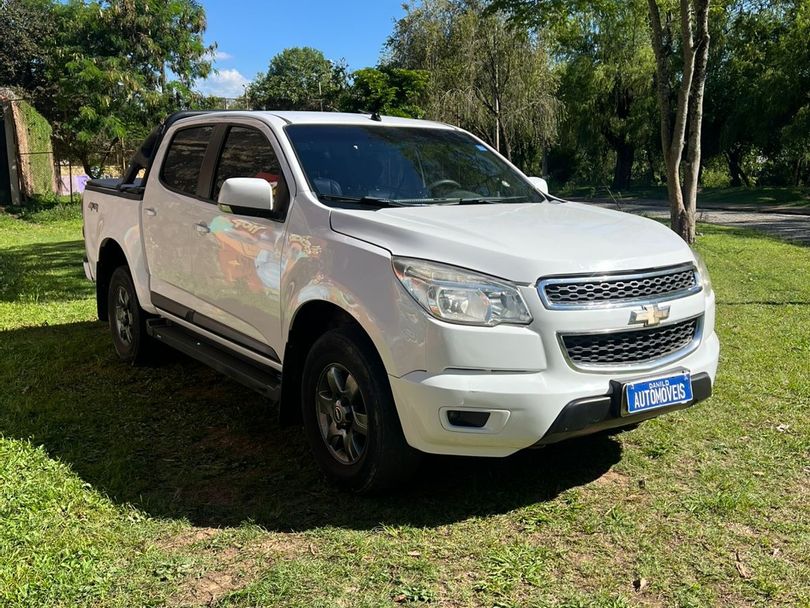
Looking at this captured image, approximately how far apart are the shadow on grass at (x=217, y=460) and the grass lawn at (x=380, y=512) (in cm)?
1

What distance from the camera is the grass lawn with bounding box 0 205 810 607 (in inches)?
116

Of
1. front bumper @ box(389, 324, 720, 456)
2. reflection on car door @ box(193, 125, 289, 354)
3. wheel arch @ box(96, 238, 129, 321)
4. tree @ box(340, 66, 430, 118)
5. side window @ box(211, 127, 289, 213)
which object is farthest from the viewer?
tree @ box(340, 66, 430, 118)

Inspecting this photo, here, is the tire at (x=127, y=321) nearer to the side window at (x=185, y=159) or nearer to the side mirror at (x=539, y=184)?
the side window at (x=185, y=159)

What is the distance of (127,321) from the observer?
6074 mm

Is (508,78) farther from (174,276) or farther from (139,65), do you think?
(174,276)

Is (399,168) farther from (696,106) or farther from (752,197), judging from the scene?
(752,197)

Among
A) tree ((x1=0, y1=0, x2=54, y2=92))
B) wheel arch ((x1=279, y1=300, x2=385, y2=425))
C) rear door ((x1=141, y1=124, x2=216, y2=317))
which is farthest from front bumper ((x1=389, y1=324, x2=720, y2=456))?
tree ((x1=0, y1=0, x2=54, y2=92))

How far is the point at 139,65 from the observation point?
81.8ft

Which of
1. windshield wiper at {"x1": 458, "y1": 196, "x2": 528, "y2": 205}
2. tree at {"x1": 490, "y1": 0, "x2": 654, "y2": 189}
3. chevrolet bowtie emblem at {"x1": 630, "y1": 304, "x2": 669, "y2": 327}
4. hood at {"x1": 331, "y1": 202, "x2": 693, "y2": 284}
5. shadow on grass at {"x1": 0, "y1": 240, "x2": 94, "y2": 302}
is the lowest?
shadow on grass at {"x1": 0, "y1": 240, "x2": 94, "y2": 302}

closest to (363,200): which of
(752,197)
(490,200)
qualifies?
(490,200)

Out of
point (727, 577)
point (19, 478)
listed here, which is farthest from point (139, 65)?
point (727, 577)

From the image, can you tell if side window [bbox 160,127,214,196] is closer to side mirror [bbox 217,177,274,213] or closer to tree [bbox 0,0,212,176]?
side mirror [bbox 217,177,274,213]

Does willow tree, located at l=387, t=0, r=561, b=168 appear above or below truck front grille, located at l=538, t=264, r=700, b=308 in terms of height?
above

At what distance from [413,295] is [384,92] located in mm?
13544
